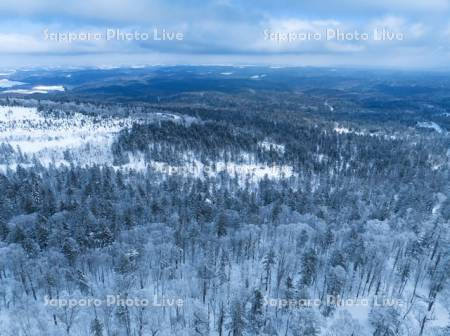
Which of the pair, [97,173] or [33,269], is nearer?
[33,269]

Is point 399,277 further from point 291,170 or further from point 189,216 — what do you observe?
point 291,170

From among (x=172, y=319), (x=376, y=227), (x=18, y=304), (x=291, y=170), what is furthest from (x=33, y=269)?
(x=291, y=170)

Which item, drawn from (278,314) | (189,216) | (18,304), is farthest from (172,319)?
(189,216)

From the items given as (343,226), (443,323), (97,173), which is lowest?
(443,323)

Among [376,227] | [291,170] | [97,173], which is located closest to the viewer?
[376,227]

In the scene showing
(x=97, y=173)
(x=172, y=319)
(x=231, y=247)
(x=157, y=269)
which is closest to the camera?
(x=172, y=319)

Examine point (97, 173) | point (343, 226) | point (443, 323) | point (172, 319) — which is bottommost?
point (443, 323)

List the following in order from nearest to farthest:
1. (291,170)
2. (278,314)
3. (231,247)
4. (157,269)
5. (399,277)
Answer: (278,314) < (157,269) < (399,277) < (231,247) < (291,170)

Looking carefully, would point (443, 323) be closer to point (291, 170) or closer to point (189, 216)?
point (189, 216)

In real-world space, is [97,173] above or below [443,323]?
above
